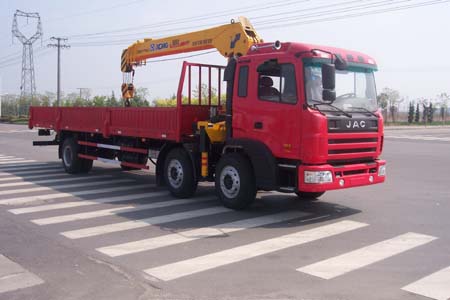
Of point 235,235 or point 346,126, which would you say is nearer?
point 235,235

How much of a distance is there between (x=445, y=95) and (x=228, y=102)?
91.9 metres

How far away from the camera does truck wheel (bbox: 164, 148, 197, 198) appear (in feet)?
33.8

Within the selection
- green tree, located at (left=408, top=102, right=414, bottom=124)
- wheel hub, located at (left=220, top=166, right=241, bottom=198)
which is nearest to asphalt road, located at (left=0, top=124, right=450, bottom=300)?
wheel hub, located at (left=220, top=166, right=241, bottom=198)

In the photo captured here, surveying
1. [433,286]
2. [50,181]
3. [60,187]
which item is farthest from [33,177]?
[433,286]

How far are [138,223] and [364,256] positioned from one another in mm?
Answer: 3711

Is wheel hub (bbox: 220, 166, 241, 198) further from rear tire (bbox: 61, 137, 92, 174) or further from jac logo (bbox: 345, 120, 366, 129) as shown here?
rear tire (bbox: 61, 137, 92, 174)

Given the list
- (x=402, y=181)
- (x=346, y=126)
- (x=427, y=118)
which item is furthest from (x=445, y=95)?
(x=346, y=126)

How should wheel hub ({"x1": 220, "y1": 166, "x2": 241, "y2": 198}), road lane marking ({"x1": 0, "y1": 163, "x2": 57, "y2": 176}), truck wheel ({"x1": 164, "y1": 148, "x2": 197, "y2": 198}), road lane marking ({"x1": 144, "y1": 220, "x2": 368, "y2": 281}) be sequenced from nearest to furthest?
road lane marking ({"x1": 144, "y1": 220, "x2": 368, "y2": 281})
wheel hub ({"x1": 220, "y1": 166, "x2": 241, "y2": 198})
truck wheel ({"x1": 164, "y1": 148, "x2": 197, "y2": 198})
road lane marking ({"x1": 0, "y1": 163, "x2": 57, "y2": 176})

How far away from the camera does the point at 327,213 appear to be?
9.24 metres

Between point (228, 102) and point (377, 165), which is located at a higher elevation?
point (228, 102)

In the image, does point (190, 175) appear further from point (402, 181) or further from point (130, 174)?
point (402, 181)

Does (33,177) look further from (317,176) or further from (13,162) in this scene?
(317,176)

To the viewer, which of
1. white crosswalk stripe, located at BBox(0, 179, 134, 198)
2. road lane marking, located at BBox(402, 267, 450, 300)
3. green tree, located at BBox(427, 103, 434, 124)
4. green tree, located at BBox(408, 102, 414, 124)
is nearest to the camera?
road lane marking, located at BBox(402, 267, 450, 300)

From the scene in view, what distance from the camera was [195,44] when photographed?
1241 centimetres
